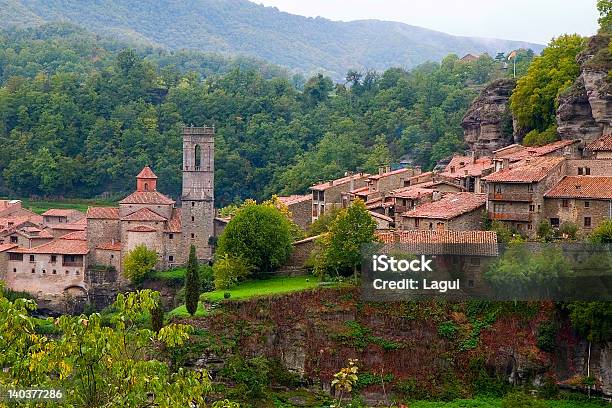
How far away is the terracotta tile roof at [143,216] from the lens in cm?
6294

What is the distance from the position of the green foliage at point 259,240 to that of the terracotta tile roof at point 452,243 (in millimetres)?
7262

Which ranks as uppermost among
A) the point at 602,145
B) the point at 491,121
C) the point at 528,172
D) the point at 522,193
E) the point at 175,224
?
the point at 491,121

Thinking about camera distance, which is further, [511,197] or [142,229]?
[142,229]

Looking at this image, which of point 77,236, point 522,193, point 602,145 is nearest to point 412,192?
→ point 522,193

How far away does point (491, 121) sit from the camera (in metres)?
69.1

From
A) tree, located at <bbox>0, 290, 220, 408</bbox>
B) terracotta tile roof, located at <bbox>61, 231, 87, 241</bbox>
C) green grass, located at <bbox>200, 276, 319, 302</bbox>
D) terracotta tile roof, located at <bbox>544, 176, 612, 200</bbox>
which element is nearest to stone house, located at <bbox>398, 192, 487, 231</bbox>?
terracotta tile roof, located at <bbox>544, 176, 612, 200</bbox>

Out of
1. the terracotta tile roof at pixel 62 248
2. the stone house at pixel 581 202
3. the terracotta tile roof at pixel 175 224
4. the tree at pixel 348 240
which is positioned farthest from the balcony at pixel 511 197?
the terracotta tile roof at pixel 62 248

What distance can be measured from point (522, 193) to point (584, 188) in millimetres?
2712

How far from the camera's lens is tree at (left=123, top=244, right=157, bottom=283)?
60844mm

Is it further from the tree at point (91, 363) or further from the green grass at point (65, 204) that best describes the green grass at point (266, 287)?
the green grass at point (65, 204)

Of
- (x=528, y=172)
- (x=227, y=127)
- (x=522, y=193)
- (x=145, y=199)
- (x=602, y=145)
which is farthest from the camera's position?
(x=227, y=127)

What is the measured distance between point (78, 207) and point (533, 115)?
40.9 metres

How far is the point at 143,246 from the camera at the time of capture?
6212cm

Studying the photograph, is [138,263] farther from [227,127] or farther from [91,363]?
[227,127]
